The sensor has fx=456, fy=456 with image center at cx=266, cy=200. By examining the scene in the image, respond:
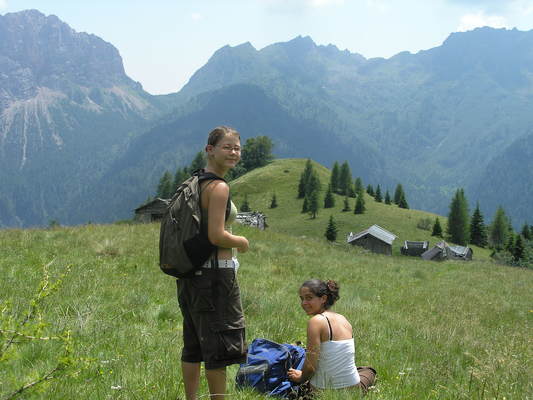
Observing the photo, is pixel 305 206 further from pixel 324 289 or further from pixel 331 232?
pixel 324 289

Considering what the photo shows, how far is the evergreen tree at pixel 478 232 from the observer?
347ft

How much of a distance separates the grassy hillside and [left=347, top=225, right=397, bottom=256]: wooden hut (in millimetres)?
2233

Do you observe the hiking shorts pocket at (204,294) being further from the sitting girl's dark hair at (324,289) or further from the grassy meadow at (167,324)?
the sitting girl's dark hair at (324,289)

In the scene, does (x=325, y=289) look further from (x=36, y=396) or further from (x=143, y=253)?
(x=143, y=253)

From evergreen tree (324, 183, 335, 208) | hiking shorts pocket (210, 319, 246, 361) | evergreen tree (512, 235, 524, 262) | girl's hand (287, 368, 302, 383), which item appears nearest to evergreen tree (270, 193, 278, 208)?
evergreen tree (324, 183, 335, 208)

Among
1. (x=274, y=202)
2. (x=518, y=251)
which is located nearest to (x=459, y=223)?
(x=518, y=251)

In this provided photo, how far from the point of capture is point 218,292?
369cm

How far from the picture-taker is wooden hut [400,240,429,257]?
8488 centimetres

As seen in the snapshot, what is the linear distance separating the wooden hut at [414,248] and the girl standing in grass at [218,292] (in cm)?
8537

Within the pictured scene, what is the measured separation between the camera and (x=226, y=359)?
146 inches

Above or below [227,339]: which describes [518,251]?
below

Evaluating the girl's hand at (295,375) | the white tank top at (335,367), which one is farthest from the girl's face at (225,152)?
the girl's hand at (295,375)

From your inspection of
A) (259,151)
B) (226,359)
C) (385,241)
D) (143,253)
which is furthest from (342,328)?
(259,151)

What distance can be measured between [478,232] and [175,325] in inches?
4403
